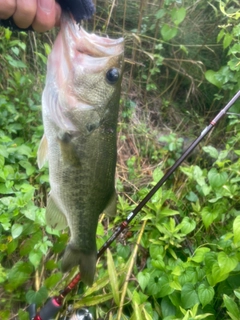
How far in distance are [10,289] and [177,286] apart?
1.05 metres

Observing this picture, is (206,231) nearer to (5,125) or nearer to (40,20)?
(5,125)

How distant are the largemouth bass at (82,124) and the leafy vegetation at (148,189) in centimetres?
65

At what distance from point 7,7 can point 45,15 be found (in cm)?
13

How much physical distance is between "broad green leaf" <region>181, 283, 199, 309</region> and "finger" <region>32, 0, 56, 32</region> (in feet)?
5.41

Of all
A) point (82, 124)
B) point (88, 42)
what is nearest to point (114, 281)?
point (82, 124)

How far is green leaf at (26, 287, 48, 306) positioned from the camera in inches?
93.1

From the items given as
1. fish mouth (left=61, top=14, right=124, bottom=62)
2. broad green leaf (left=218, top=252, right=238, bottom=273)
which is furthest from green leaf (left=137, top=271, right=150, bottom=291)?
fish mouth (left=61, top=14, right=124, bottom=62)

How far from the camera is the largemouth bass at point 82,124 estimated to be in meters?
1.51

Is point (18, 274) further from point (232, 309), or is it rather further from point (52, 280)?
point (232, 309)

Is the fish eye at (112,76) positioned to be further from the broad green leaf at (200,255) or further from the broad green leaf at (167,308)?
the broad green leaf at (167,308)

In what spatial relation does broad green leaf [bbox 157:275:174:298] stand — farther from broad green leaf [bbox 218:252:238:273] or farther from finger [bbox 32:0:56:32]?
finger [bbox 32:0:56:32]

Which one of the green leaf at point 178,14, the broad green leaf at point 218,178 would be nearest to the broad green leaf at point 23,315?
the broad green leaf at point 218,178

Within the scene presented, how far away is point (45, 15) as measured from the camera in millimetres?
1367

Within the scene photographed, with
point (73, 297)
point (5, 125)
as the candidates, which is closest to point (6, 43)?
point (5, 125)
